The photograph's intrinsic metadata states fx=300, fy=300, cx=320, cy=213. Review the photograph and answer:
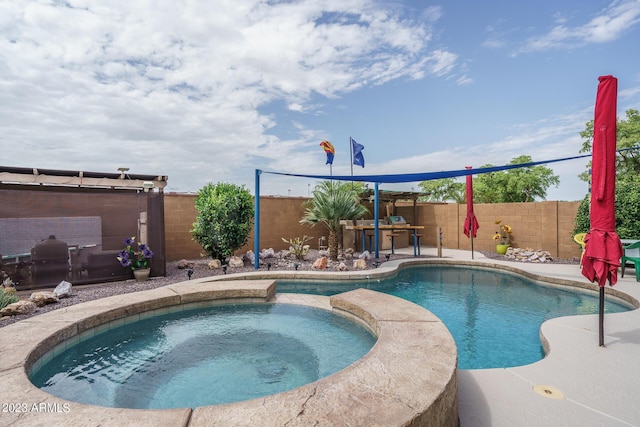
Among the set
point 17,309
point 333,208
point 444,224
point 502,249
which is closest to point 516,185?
point 444,224

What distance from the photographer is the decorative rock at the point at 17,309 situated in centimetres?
394

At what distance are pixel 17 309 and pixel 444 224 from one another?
1216 cm

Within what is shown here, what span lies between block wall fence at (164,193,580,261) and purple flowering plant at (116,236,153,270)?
213 centimetres

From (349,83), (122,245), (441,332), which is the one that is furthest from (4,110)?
(441,332)

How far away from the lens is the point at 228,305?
480cm

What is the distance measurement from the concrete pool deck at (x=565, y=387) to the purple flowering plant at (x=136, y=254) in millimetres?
6139

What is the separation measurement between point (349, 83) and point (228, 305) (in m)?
7.00

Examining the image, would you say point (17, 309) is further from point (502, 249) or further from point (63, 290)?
point (502, 249)

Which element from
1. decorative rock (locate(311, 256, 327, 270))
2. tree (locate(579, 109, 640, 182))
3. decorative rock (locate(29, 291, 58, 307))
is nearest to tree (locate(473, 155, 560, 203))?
tree (locate(579, 109, 640, 182))

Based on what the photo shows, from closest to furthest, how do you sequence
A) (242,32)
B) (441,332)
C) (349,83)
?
(441,332) < (242,32) < (349,83)

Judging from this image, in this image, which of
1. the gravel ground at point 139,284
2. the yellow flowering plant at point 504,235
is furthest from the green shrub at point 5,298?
the yellow flowering plant at point 504,235

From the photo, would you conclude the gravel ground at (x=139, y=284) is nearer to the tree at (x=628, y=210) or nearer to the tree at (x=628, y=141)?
the tree at (x=628, y=210)

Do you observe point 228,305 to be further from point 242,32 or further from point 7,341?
point 242,32

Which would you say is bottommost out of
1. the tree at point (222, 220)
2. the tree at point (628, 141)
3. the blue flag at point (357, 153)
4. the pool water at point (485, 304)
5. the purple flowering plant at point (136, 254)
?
the pool water at point (485, 304)
